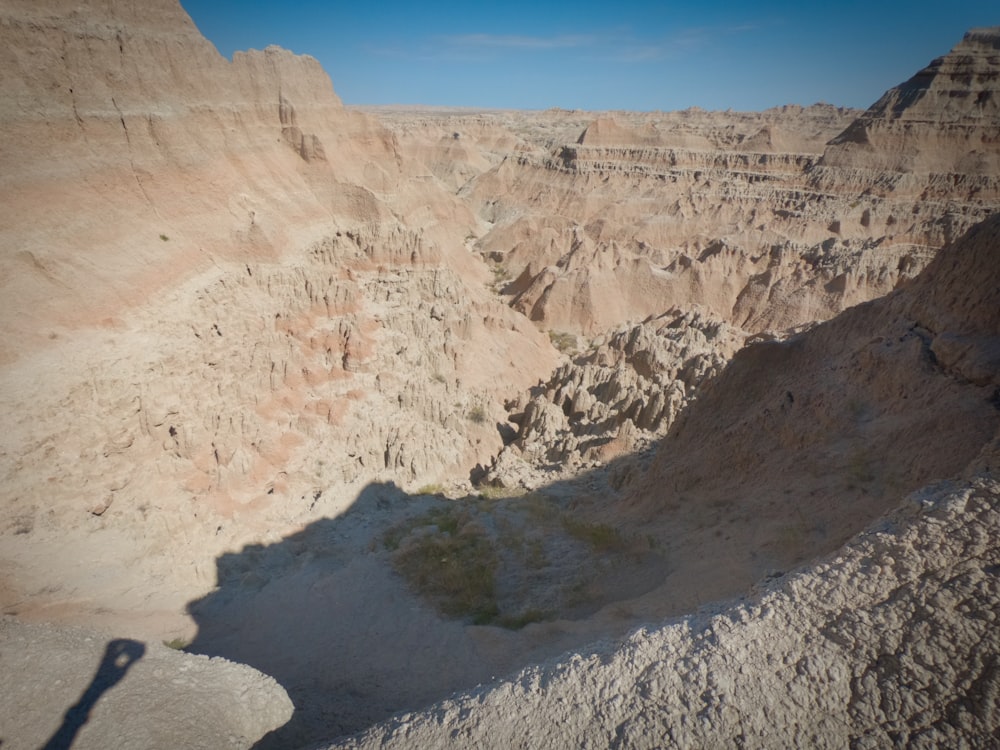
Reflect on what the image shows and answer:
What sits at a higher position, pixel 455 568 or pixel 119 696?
pixel 119 696

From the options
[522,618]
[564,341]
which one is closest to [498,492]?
[522,618]

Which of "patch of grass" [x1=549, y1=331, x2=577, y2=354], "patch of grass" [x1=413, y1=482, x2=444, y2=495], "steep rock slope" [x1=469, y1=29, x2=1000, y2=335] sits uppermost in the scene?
"steep rock slope" [x1=469, y1=29, x2=1000, y2=335]

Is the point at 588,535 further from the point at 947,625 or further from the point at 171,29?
the point at 171,29

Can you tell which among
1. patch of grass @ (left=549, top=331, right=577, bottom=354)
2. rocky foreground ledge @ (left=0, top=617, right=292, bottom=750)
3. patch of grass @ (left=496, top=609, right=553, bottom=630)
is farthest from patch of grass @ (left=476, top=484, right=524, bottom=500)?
patch of grass @ (left=549, top=331, right=577, bottom=354)

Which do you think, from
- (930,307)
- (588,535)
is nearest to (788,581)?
(588,535)

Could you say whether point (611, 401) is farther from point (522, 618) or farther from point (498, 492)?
A: point (522, 618)

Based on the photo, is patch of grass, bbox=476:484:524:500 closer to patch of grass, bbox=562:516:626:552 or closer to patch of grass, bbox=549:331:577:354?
patch of grass, bbox=562:516:626:552
